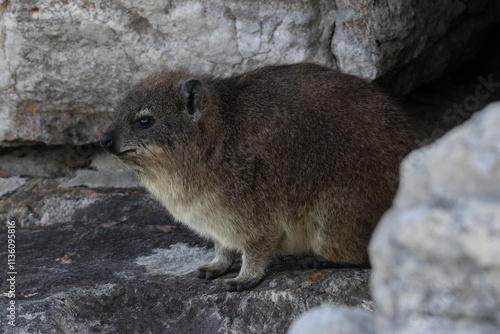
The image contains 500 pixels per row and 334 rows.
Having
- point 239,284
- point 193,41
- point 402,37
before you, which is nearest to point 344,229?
point 239,284

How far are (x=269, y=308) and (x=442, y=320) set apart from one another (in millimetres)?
2701

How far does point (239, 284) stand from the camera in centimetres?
481

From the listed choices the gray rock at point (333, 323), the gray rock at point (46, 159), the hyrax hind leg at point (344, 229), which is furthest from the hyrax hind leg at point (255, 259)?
the gray rock at point (46, 159)

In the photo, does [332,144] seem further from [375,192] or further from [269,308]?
[269,308]

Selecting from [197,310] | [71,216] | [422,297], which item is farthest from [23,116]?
[422,297]

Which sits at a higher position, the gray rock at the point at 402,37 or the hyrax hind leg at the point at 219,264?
the gray rock at the point at 402,37

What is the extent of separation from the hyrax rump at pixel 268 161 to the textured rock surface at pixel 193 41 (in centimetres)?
150

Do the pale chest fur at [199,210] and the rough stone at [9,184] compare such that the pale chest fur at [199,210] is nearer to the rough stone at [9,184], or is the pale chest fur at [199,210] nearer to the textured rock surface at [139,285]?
the textured rock surface at [139,285]

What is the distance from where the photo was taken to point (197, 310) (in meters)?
4.61

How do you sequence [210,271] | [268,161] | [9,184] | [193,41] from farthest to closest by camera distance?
[9,184]
[193,41]
[210,271]
[268,161]

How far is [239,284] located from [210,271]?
382mm

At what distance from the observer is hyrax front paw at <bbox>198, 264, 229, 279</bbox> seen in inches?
200

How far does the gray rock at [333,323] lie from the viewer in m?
2.18

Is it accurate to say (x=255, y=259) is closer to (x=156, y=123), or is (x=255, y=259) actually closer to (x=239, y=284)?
(x=239, y=284)
